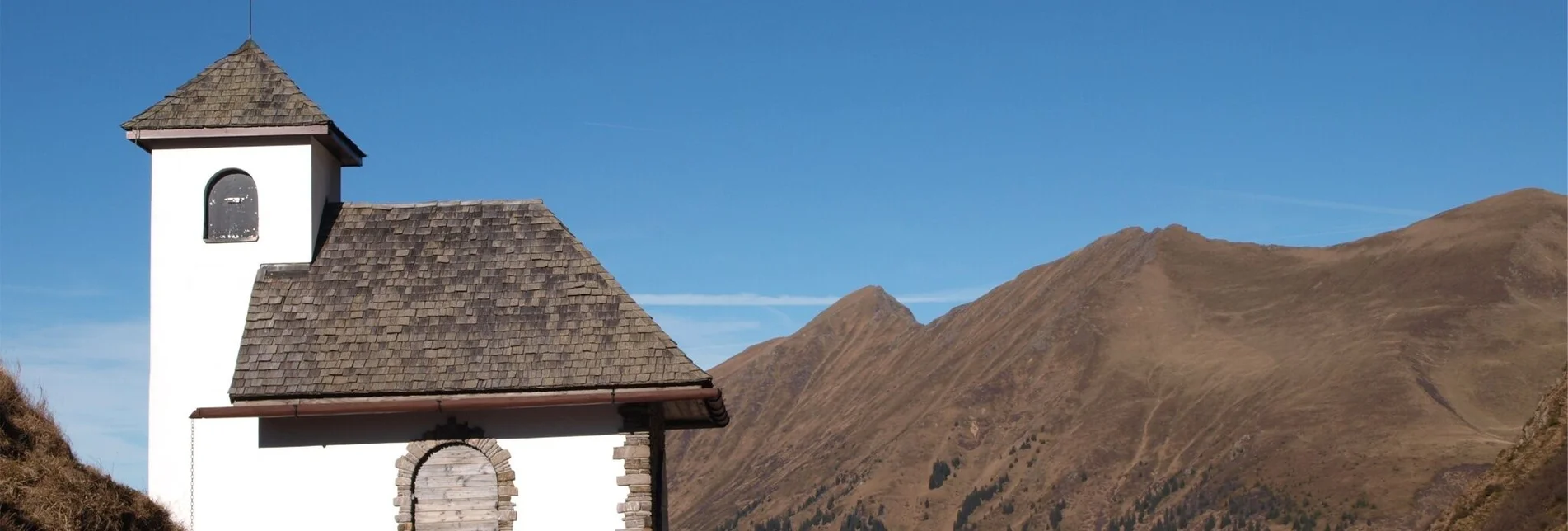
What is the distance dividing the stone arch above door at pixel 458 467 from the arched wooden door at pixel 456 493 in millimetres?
10

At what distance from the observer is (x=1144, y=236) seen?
14925 centimetres

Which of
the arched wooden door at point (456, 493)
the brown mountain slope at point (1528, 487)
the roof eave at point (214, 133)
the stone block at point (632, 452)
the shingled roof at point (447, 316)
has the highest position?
the roof eave at point (214, 133)

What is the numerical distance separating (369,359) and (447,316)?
1181 mm

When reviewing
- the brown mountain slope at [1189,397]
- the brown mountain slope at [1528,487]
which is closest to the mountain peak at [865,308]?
the brown mountain slope at [1189,397]

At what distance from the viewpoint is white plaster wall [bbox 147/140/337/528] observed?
21.7 meters

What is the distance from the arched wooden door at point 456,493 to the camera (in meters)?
20.8

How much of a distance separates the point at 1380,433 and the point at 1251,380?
17.1 metres

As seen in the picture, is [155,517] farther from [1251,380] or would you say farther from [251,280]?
[1251,380]

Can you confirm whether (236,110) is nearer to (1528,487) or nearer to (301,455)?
(301,455)

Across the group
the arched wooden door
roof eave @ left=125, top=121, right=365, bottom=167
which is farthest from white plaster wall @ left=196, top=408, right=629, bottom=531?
roof eave @ left=125, top=121, right=365, bottom=167

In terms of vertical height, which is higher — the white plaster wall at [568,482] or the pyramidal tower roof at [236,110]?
the pyramidal tower roof at [236,110]

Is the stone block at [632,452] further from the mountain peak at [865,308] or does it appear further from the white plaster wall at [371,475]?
the mountain peak at [865,308]

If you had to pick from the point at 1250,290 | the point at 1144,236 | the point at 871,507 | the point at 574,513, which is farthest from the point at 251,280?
the point at 1144,236

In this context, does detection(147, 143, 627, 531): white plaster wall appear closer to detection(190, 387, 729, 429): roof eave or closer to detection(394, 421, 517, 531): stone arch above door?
detection(394, 421, 517, 531): stone arch above door
